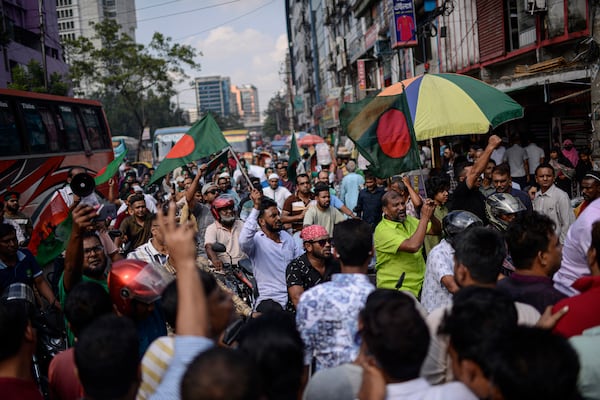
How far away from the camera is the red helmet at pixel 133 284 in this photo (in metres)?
3.75

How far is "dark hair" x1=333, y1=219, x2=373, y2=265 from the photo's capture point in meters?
3.47

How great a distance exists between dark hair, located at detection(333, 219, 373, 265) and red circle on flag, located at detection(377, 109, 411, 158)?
2891mm

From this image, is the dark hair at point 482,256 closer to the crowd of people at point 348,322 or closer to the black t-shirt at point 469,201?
the crowd of people at point 348,322

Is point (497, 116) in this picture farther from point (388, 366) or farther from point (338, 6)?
point (338, 6)

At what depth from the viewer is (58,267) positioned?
5.49m

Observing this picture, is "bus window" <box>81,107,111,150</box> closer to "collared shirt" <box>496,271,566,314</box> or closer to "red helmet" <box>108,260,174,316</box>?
"red helmet" <box>108,260,174,316</box>

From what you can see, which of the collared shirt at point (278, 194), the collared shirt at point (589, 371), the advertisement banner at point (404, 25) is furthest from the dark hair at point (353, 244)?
the advertisement banner at point (404, 25)

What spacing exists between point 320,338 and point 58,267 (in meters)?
3.20

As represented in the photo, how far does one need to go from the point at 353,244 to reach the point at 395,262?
5.68ft

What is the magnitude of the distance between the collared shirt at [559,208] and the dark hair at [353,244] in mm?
3730

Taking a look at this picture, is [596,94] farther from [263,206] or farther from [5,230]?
[5,230]

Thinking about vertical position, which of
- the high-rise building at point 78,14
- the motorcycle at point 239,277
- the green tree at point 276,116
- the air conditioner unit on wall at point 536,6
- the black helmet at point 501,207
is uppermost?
the high-rise building at point 78,14

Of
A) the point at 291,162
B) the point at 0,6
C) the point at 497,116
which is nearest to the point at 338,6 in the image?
the point at 0,6

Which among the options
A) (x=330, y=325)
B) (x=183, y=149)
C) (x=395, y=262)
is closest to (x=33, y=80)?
(x=183, y=149)
